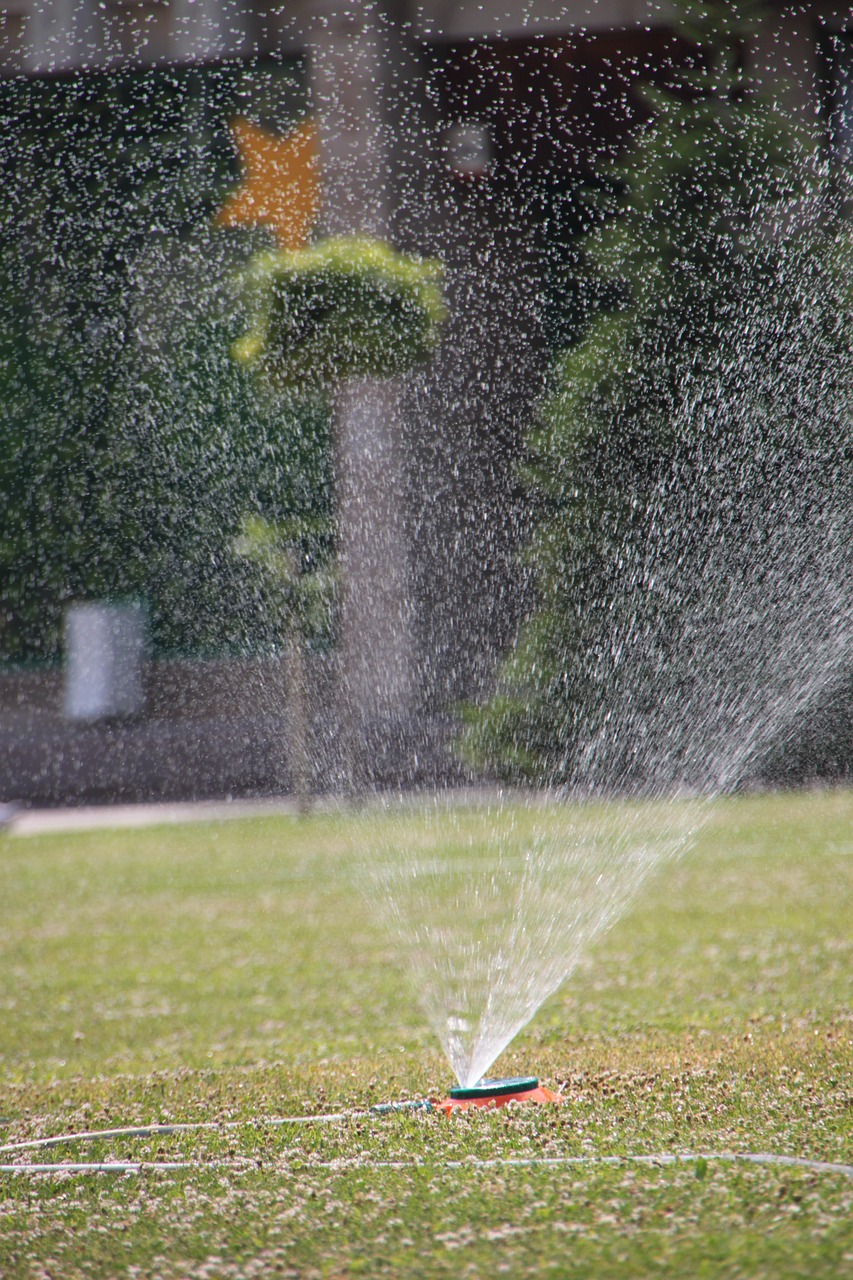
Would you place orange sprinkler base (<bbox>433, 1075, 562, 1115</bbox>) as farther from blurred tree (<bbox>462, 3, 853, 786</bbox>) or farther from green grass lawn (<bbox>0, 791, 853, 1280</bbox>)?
blurred tree (<bbox>462, 3, 853, 786</bbox>)

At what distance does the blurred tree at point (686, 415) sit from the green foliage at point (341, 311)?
1496 mm

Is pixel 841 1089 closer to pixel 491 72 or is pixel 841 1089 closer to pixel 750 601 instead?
pixel 750 601

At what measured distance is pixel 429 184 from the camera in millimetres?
14172

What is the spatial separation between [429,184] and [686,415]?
4.81 m

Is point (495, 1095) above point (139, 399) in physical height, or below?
below

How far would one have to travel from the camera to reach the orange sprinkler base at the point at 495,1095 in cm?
310

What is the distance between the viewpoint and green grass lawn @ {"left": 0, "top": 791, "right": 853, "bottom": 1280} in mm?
2291

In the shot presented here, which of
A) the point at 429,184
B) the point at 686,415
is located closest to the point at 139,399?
the point at 429,184

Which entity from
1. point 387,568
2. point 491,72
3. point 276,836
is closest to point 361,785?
point 387,568

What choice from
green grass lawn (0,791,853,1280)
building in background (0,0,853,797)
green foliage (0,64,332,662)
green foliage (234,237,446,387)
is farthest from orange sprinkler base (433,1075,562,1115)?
green foliage (0,64,332,662)

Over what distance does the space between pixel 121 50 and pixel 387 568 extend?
6.66 m

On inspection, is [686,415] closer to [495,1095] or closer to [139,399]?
[139,399]

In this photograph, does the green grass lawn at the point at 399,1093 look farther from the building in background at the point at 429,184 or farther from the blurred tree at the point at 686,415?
the building in background at the point at 429,184

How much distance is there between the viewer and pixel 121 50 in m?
Result: 14.6
